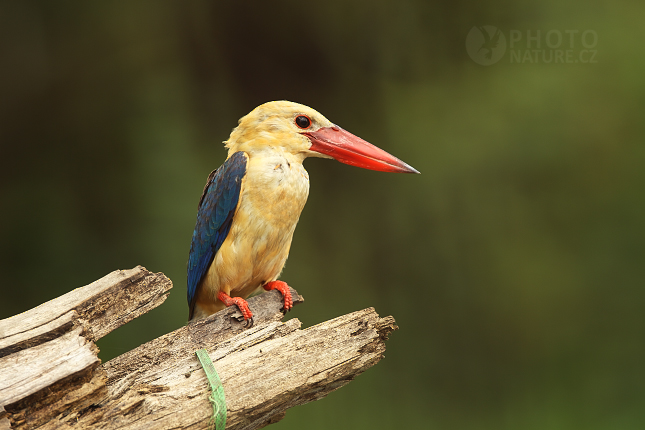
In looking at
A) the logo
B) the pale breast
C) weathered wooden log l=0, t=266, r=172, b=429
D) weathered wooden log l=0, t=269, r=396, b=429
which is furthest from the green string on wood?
the logo

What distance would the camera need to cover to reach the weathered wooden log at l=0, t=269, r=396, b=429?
1306 millimetres

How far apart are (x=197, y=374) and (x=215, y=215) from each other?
24.0 inches

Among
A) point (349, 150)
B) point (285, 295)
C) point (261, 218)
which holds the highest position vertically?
point (349, 150)

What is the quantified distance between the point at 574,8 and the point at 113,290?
10.9 feet

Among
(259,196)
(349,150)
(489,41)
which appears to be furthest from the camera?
(489,41)

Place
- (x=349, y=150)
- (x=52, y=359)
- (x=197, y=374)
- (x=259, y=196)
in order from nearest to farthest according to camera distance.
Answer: (x=52, y=359)
(x=197, y=374)
(x=259, y=196)
(x=349, y=150)

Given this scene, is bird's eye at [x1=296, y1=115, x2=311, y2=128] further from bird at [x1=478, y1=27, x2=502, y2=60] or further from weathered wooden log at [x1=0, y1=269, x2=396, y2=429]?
bird at [x1=478, y1=27, x2=502, y2=60]

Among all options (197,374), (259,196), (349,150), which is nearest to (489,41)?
(349,150)

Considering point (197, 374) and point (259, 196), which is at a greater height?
point (259, 196)

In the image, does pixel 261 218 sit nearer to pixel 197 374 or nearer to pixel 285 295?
pixel 285 295

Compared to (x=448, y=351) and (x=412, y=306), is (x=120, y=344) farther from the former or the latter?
(x=448, y=351)

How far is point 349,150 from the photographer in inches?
77.2

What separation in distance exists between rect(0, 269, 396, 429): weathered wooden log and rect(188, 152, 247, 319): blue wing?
10.0 inches

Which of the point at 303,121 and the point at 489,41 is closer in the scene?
the point at 303,121
